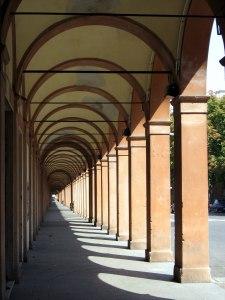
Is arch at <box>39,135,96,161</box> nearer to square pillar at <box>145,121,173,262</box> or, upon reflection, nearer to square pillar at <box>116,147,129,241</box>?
square pillar at <box>116,147,129,241</box>

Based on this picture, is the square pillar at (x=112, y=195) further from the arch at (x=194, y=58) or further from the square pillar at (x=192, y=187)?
the arch at (x=194, y=58)

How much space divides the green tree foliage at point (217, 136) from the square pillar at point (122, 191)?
32834mm

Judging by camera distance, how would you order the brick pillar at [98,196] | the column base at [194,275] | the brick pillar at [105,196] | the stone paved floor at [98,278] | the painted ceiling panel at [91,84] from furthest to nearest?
the brick pillar at [98,196] < the brick pillar at [105,196] < the painted ceiling panel at [91,84] < the column base at [194,275] < the stone paved floor at [98,278]

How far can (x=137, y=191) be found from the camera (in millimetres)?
17938

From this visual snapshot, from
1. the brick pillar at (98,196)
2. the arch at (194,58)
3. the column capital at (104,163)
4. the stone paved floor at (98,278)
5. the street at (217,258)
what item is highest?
the arch at (194,58)

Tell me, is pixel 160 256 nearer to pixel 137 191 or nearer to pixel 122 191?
pixel 137 191

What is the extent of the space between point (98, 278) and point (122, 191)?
1000 cm

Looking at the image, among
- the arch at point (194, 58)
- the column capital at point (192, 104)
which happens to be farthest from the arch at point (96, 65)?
the column capital at point (192, 104)

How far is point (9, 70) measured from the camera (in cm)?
1119

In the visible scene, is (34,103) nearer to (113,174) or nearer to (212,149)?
(113,174)

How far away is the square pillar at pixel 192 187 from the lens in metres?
11.6

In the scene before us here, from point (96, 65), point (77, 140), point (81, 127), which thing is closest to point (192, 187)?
point (96, 65)

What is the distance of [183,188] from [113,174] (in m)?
13.9

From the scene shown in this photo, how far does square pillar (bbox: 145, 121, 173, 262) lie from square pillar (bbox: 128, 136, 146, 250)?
294cm
